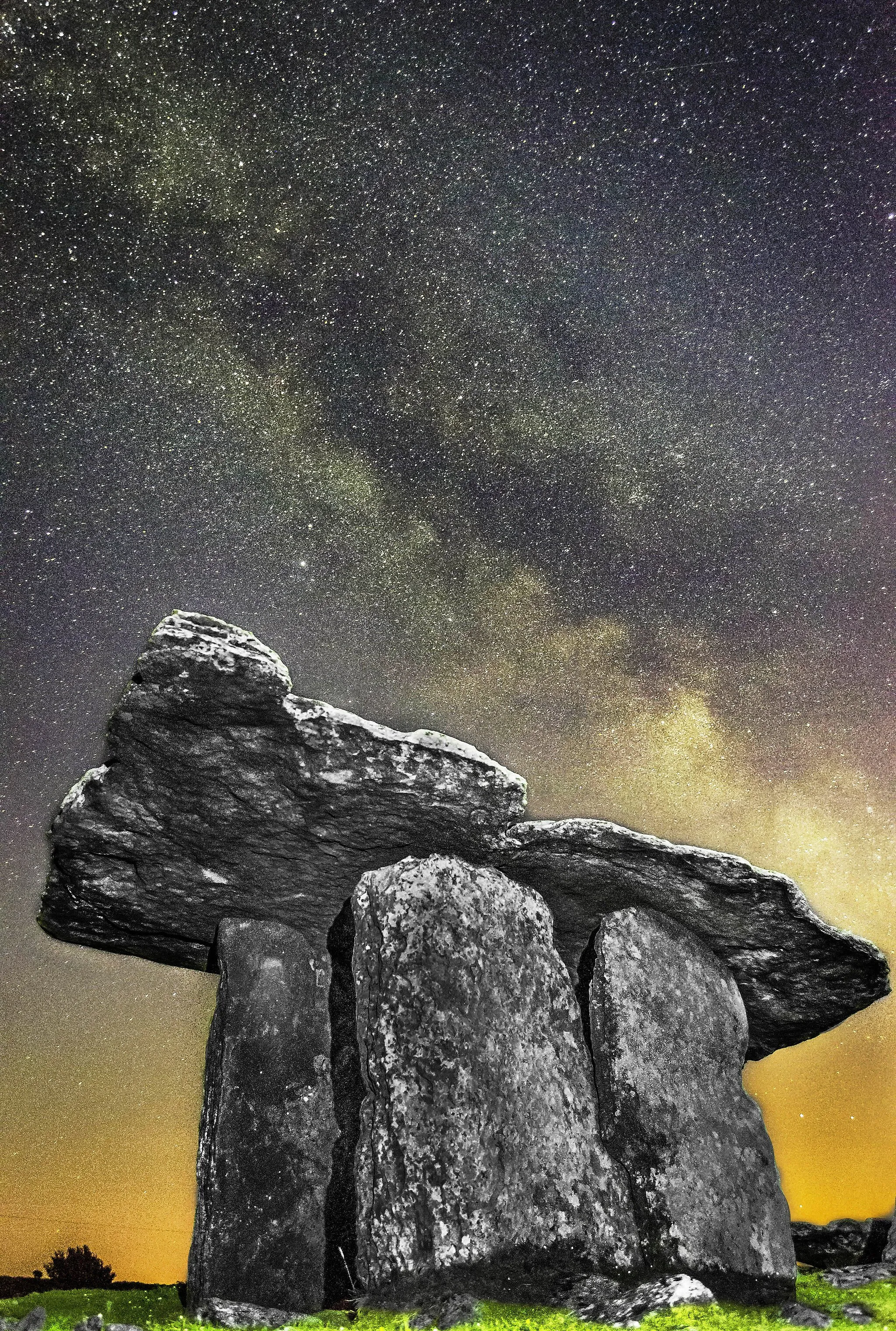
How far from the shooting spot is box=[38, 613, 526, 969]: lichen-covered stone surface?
4836 mm

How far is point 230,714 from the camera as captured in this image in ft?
16.3

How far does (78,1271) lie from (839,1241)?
905cm

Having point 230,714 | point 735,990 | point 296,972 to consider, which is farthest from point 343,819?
point 735,990

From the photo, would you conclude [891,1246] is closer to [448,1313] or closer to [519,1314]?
[519,1314]

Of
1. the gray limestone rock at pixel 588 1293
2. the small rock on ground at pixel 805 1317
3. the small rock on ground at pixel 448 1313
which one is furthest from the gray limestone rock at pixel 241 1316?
the small rock on ground at pixel 805 1317

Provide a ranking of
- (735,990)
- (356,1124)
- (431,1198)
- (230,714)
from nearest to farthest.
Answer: (431,1198)
(230,714)
(356,1124)
(735,990)

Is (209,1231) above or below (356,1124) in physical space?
below

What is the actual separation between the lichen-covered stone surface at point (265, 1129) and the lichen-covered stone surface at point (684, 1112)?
6.45 feet

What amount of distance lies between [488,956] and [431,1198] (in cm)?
133

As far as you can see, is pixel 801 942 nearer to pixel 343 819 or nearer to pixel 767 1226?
pixel 767 1226

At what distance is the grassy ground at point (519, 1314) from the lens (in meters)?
3.57

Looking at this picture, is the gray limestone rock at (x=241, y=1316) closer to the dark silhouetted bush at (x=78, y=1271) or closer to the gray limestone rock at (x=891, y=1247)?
the gray limestone rock at (x=891, y=1247)

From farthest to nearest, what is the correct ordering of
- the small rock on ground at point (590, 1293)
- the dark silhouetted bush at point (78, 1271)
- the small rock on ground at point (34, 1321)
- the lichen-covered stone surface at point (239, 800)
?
the dark silhouetted bush at point (78, 1271), the lichen-covered stone surface at point (239, 800), the small rock on ground at point (34, 1321), the small rock on ground at point (590, 1293)

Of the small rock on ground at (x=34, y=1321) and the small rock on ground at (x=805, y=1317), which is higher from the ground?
the small rock on ground at (x=34, y=1321)
